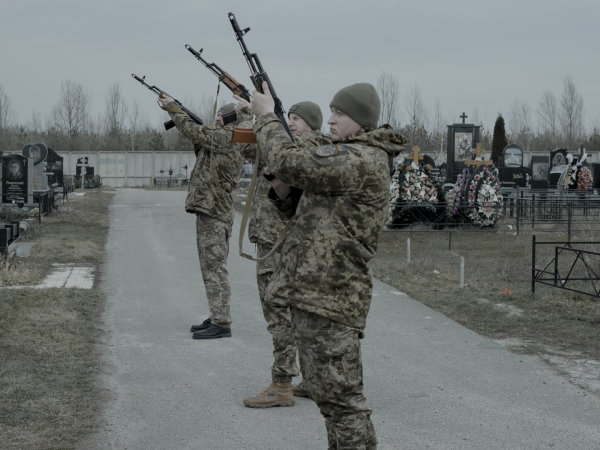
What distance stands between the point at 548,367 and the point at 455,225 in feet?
38.8

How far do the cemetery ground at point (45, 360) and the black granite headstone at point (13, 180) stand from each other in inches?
360

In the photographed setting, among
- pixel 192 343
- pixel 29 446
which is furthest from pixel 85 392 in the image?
pixel 192 343

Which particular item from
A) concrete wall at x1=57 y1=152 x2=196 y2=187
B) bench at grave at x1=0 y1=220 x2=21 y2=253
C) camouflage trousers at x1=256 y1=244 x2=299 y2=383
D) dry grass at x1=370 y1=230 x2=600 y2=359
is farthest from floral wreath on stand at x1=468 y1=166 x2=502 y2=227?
concrete wall at x1=57 y1=152 x2=196 y2=187

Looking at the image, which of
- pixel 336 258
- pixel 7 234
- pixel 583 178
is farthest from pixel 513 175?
pixel 336 258

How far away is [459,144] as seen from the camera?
23.7m

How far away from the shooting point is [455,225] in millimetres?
17031

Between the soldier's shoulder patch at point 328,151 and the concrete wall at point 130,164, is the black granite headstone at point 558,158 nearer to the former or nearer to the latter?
the concrete wall at point 130,164

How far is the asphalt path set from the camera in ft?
12.9

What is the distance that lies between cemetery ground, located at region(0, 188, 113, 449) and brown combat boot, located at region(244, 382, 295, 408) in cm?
102

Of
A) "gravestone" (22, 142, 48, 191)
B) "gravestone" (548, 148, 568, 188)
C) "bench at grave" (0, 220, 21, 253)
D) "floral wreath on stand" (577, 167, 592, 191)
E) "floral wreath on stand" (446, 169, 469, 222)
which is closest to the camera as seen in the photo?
"bench at grave" (0, 220, 21, 253)

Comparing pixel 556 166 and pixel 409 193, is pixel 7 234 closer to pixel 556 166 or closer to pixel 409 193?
pixel 409 193

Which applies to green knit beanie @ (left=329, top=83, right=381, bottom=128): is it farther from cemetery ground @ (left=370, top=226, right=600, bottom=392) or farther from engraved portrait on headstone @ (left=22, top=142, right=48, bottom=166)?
engraved portrait on headstone @ (left=22, top=142, right=48, bottom=166)

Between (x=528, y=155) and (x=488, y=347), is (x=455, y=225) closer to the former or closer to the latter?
(x=488, y=347)

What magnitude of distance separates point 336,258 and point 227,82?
2.65 metres
